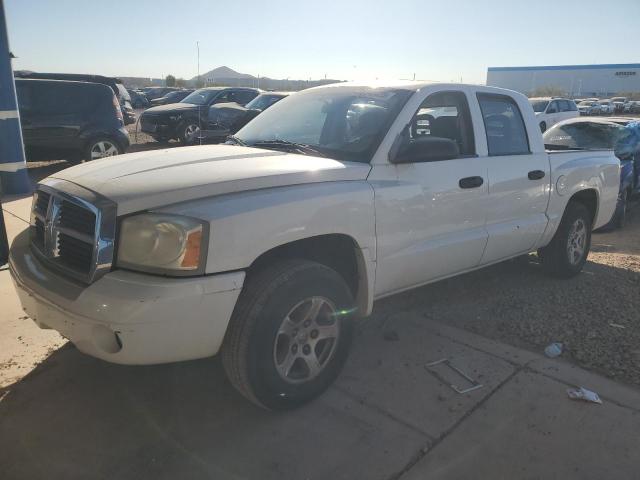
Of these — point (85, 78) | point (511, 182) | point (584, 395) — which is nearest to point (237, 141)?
point (511, 182)

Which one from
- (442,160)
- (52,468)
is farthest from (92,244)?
(442,160)

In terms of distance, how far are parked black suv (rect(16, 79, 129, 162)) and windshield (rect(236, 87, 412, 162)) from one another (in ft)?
23.8

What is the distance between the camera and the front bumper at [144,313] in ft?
7.82

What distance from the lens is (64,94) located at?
1024cm

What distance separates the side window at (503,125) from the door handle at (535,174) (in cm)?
19

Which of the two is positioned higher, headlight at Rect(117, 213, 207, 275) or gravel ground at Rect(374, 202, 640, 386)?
headlight at Rect(117, 213, 207, 275)

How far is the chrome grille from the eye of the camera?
251 centimetres

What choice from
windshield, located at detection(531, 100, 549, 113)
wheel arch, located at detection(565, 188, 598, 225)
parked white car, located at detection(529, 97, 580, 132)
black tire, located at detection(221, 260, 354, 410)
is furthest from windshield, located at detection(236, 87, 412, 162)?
windshield, located at detection(531, 100, 549, 113)

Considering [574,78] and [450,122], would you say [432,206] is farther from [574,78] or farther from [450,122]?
[574,78]

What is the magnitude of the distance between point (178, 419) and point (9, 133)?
686 centimetres

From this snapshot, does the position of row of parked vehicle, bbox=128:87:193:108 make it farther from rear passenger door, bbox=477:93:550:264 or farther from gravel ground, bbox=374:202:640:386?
rear passenger door, bbox=477:93:550:264

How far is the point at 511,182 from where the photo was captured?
427 cm

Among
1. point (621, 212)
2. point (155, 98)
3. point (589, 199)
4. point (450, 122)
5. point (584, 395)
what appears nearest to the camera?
point (584, 395)

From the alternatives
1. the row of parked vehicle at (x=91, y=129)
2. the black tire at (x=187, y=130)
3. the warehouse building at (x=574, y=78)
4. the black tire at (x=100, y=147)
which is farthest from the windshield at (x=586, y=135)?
the warehouse building at (x=574, y=78)
